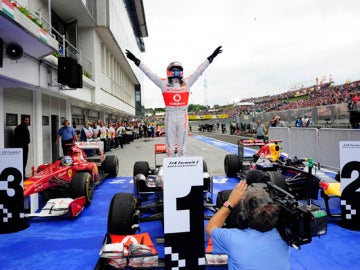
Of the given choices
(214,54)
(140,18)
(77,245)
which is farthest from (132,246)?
(140,18)

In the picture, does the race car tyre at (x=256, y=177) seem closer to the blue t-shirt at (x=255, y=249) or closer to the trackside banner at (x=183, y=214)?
the trackside banner at (x=183, y=214)

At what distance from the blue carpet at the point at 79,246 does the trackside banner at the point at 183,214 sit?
3.30ft

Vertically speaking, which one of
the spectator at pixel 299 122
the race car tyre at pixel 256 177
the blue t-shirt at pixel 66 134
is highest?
the spectator at pixel 299 122

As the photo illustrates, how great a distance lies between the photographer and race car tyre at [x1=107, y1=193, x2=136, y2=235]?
A: 166 centimetres

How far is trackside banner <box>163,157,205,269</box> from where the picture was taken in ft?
7.71

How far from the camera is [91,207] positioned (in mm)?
5285

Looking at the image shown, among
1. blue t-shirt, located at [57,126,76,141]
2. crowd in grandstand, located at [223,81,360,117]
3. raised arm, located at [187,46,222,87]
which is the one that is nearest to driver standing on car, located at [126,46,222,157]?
raised arm, located at [187,46,222,87]

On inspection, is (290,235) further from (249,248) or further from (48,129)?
(48,129)

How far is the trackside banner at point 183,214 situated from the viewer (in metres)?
2.35

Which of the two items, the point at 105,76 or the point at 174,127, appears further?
the point at 105,76

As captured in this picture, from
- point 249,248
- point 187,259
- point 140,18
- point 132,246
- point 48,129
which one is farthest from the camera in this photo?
point 140,18

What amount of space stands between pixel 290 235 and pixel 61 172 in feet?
15.2

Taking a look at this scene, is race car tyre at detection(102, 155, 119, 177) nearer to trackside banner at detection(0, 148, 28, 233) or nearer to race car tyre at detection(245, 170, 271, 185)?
trackside banner at detection(0, 148, 28, 233)

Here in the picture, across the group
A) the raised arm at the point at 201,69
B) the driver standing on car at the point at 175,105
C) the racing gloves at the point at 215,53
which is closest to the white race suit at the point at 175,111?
the driver standing on car at the point at 175,105
